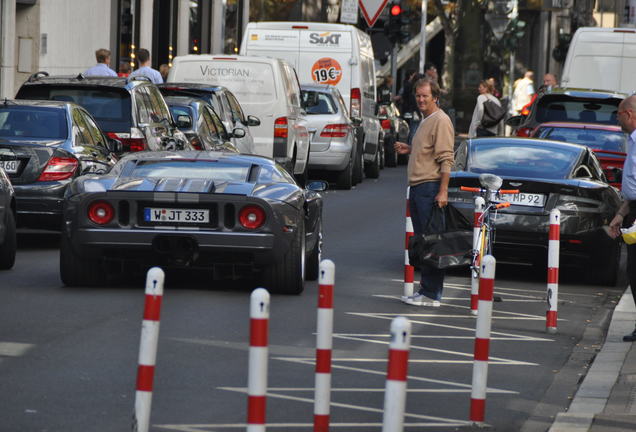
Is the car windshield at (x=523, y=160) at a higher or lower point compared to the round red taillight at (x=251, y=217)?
higher

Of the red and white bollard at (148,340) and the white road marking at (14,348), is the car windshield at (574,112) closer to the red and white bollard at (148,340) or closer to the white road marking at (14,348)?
the white road marking at (14,348)

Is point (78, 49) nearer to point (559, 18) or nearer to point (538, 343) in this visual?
point (538, 343)

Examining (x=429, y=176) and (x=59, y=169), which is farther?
(x=59, y=169)

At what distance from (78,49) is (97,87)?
14.1 meters

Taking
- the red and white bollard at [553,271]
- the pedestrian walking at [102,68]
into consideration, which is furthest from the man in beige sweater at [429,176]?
the pedestrian walking at [102,68]

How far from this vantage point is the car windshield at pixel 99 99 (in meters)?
17.4

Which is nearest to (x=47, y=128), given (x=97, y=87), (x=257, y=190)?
(x=97, y=87)

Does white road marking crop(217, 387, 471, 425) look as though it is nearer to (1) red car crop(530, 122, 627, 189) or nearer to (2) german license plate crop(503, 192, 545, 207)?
(2) german license plate crop(503, 192, 545, 207)

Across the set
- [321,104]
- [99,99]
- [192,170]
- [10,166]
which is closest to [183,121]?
[99,99]

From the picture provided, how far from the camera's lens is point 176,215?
11.5 metres

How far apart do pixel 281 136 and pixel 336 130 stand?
2.72 metres

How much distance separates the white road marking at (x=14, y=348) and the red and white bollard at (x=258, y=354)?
3.70 meters

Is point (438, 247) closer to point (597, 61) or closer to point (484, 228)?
point (484, 228)

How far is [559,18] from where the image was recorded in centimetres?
6756
